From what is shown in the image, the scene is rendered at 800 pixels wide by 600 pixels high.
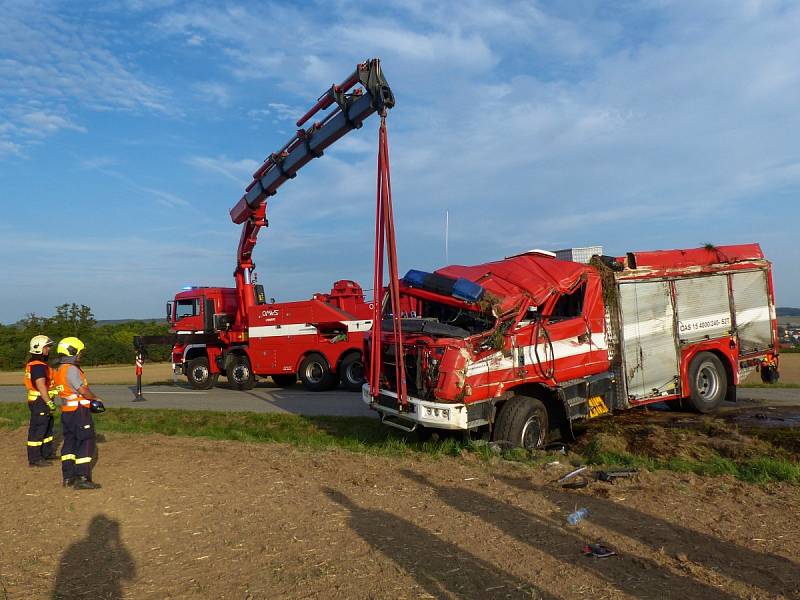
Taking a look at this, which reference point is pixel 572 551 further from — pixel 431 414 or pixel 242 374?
pixel 242 374

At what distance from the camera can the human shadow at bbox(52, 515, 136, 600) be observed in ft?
13.4

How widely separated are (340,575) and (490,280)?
5.17 metres

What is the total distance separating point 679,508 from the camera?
523 cm

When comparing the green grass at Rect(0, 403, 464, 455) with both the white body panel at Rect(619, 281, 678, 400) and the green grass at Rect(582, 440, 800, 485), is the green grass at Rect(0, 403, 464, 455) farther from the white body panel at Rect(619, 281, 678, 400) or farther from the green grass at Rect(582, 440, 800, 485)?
the white body panel at Rect(619, 281, 678, 400)

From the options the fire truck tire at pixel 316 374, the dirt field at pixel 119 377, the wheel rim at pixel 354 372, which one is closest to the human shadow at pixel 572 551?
the wheel rim at pixel 354 372

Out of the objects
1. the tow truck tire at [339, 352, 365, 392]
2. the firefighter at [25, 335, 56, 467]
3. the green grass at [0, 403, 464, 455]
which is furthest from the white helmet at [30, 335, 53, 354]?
the tow truck tire at [339, 352, 365, 392]

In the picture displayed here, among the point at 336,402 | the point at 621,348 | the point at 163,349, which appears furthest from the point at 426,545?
the point at 163,349

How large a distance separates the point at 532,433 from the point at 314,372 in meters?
10.1

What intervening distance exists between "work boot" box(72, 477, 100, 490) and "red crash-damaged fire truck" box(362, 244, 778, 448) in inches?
138

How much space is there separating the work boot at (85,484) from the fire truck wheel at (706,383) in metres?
8.72

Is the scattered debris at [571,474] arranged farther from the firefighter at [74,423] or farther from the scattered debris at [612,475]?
the firefighter at [74,423]

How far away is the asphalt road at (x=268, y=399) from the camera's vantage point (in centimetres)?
1290

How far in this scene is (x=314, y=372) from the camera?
17.3 m

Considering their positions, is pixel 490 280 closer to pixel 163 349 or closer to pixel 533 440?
pixel 533 440
